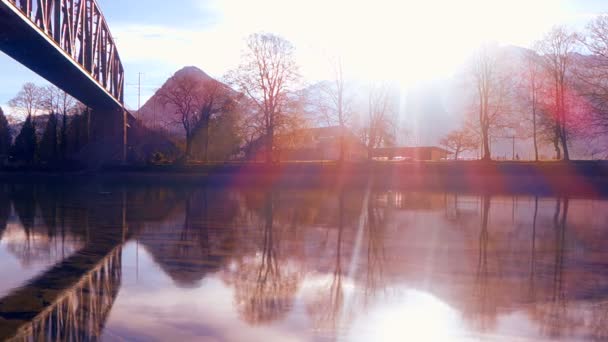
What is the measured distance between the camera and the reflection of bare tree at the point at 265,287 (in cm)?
734

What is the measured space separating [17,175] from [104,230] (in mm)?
45285

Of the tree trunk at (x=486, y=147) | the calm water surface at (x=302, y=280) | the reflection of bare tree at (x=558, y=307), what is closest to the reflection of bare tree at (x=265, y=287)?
the calm water surface at (x=302, y=280)

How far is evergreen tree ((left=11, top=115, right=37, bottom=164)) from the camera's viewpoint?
64812 millimetres

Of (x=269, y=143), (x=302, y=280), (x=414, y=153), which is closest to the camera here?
(x=302, y=280)

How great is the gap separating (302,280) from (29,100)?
8457 cm

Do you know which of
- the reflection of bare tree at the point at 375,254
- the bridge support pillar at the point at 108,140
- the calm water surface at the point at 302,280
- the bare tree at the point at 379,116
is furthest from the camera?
the bridge support pillar at the point at 108,140

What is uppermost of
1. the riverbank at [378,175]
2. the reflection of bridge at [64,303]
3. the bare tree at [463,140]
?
the bare tree at [463,140]

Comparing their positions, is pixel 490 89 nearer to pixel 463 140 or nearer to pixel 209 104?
pixel 463 140

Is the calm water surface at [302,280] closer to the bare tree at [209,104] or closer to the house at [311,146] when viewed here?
the house at [311,146]

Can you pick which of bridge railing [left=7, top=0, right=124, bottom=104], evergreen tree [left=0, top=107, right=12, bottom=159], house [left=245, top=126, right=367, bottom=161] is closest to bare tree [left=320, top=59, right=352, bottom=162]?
house [left=245, top=126, right=367, bottom=161]

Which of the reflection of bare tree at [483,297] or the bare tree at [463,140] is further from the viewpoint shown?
the bare tree at [463,140]

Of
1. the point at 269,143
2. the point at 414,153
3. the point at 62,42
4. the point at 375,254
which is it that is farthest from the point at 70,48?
the point at 414,153

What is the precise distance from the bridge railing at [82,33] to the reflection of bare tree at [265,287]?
14919 millimetres

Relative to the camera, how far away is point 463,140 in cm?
7212
